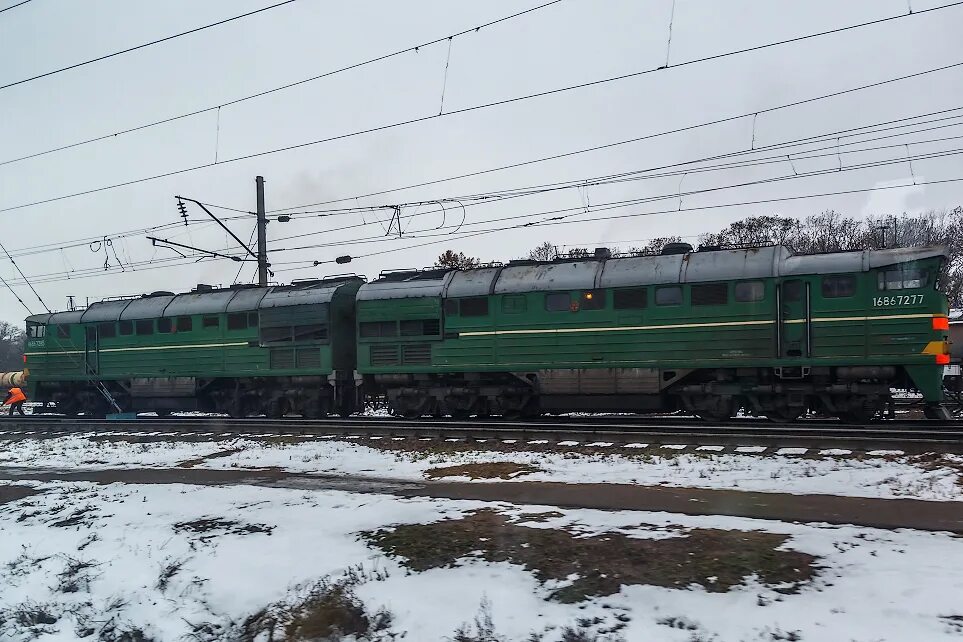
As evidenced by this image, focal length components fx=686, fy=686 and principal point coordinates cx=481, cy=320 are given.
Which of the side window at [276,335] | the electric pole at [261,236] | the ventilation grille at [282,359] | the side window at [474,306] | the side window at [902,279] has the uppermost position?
the electric pole at [261,236]

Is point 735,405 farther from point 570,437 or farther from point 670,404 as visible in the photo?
point 570,437

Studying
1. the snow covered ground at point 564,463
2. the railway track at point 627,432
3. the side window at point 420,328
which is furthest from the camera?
the side window at point 420,328

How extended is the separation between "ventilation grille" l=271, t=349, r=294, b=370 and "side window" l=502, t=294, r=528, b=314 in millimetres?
6962

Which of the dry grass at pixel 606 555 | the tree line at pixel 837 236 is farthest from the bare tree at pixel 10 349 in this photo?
the dry grass at pixel 606 555

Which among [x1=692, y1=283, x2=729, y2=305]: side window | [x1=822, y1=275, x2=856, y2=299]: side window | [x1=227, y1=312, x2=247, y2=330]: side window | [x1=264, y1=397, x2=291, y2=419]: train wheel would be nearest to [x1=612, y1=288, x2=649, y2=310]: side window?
[x1=692, y1=283, x2=729, y2=305]: side window

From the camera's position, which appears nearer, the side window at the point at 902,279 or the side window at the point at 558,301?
the side window at the point at 902,279

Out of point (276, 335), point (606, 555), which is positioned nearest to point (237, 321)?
point (276, 335)

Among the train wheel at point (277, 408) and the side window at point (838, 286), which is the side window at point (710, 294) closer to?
the side window at point (838, 286)

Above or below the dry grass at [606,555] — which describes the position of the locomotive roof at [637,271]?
above

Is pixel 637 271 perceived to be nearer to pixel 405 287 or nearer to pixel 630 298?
pixel 630 298

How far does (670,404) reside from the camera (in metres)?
16.2

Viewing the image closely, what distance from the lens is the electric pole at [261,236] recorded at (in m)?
24.7

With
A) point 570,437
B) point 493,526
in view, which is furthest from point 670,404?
point 493,526

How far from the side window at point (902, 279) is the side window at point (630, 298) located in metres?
4.76
